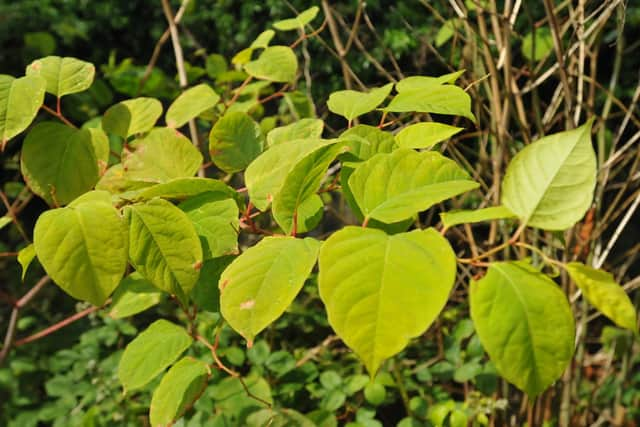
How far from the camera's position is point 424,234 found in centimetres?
56

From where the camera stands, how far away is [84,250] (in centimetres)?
64

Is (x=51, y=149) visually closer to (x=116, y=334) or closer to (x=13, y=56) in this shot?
(x=116, y=334)

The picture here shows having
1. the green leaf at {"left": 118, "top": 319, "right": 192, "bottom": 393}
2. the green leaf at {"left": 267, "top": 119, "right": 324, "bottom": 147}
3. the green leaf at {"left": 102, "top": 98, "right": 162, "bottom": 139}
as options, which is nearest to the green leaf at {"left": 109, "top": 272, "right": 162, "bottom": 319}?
the green leaf at {"left": 118, "top": 319, "right": 192, "bottom": 393}

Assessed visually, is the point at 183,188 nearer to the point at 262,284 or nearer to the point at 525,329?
the point at 262,284

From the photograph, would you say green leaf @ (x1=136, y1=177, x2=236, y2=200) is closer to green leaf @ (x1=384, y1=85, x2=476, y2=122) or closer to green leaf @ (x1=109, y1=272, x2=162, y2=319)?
green leaf @ (x1=384, y1=85, x2=476, y2=122)

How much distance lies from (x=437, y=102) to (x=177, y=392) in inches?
18.5

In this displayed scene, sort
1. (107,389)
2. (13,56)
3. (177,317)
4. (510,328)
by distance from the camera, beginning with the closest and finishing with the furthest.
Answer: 1. (510,328)
2. (107,389)
3. (177,317)
4. (13,56)

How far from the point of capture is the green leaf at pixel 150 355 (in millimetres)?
870

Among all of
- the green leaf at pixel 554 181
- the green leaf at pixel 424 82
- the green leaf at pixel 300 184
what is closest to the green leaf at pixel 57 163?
the green leaf at pixel 300 184

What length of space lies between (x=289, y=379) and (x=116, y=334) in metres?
0.62

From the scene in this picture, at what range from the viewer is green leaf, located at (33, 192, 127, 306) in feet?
2.09

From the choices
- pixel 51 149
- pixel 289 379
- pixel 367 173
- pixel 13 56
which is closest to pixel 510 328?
pixel 367 173

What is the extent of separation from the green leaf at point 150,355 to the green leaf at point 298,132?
293 millimetres

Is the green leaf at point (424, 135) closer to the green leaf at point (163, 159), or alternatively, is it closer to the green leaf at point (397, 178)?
the green leaf at point (397, 178)
